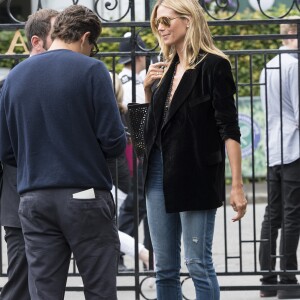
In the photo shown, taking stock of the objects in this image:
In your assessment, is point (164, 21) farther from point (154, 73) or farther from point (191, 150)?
point (191, 150)

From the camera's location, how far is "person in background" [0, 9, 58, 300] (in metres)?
5.09

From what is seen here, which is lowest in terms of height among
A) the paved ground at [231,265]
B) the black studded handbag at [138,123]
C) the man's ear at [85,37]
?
the paved ground at [231,265]

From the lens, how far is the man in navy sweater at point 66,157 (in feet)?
14.5

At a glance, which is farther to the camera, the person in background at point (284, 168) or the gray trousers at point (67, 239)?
the person in background at point (284, 168)

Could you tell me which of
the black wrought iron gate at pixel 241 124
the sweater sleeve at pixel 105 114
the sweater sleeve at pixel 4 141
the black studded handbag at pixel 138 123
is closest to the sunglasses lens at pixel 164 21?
the black studded handbag at pixel 138 123

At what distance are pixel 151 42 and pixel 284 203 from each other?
6077mm

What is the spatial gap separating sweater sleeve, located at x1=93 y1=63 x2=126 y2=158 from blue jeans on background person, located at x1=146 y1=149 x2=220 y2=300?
0.48 m

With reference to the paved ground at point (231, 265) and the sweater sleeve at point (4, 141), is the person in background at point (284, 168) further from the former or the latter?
the sweater sleeve at point (4, 141)

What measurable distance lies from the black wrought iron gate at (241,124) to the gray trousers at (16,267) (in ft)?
4.11

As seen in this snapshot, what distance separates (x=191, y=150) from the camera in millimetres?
4793

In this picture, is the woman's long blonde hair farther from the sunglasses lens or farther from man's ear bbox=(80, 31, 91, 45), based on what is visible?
man's ear bbox=(80, 31, 91, 45)

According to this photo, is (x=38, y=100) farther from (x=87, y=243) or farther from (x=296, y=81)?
(x=296, y=81)

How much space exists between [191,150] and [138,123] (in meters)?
0.54

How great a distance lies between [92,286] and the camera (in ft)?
14.7
